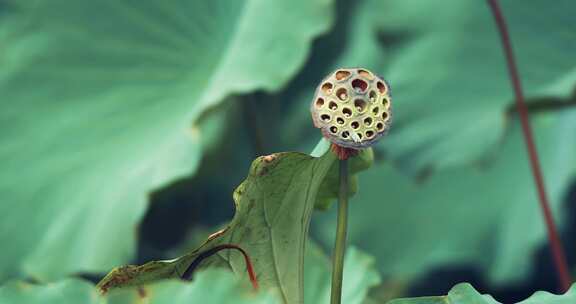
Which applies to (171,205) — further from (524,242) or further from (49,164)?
(524,242)

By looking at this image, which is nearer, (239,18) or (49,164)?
(239,18)

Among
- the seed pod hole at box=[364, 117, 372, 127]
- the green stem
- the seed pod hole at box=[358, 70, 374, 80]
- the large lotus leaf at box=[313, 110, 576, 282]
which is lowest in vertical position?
the large lotus leaf at box=[313, 110, 576, 282]

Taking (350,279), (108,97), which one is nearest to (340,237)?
(350,279)

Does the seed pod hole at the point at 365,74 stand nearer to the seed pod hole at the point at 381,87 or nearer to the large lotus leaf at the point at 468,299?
the seed pod hole at the point at 381,87

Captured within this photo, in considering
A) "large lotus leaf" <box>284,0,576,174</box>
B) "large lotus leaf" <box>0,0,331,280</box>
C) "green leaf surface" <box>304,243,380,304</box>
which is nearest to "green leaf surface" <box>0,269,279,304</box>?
"green leaf surface" <box>304,243,380,304</box>

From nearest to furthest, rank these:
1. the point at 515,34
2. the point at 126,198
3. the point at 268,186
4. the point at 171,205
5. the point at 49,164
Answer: the point at 268,186
the point at 126,198
the point at 49,164
the point at 515,34
the point at 171,205

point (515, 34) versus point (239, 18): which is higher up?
point (239, 18)

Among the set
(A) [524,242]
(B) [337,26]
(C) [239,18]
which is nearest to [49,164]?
(C) [239,18]

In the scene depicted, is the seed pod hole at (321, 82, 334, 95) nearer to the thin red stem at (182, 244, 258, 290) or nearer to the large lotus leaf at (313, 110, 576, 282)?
the thin red stem at (182, 244, 258, 290)

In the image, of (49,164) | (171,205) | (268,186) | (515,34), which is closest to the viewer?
(268,186)
